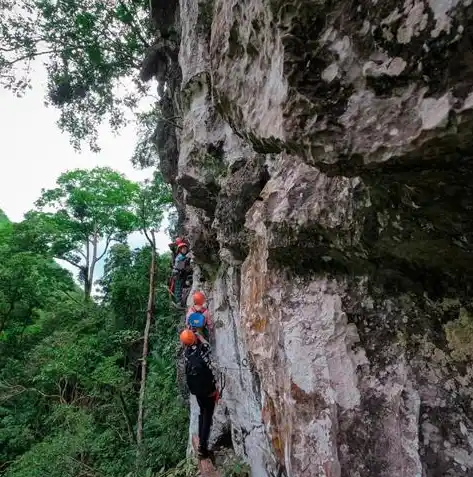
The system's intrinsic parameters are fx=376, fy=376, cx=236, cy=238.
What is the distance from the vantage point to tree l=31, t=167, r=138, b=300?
20875 mm

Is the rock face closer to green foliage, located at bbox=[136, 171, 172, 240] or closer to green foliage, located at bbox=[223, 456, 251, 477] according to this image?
green foliage, located at bbox=[223, 456, 251, 477]

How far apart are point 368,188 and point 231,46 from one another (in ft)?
4.82

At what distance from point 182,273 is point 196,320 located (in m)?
4.52

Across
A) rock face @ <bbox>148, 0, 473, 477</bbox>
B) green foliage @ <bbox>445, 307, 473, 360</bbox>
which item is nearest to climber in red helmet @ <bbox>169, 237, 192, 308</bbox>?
rock face @ <bbox>148, 0, 473, 477</bbox>

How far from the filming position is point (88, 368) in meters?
11.5

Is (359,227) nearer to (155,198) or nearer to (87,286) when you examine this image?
(155,198)

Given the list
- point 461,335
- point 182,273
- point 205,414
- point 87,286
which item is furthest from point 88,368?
point 461,335

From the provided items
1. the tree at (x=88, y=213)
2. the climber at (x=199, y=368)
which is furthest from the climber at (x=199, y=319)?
the tree at (x=88, y=213)

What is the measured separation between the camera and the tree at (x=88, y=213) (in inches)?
822

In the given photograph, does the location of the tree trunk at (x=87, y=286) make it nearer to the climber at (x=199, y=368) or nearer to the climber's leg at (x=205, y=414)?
the climber's leg at (x=205, y=414)

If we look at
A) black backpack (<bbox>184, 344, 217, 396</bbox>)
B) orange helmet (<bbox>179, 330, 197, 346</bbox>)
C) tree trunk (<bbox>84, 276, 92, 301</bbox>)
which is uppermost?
tree trunk (<bbox>84, 276, 92, 301</bbox>)

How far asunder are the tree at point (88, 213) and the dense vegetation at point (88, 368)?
3.03 metres

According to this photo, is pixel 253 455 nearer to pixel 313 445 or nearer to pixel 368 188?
pixel 313 445

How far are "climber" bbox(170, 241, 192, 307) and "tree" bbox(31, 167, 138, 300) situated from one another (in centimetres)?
1176
